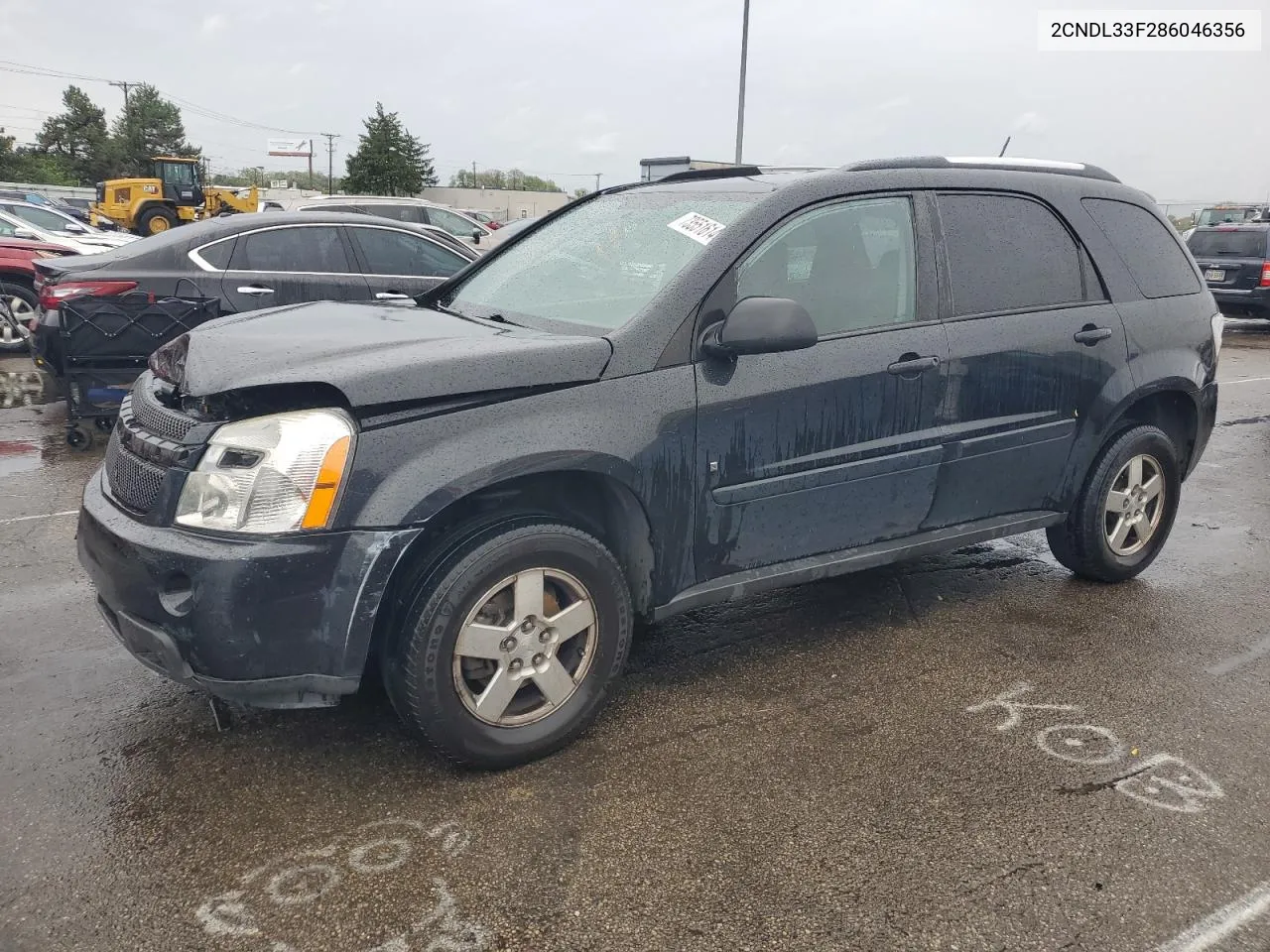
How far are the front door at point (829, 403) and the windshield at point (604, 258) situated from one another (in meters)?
0.25

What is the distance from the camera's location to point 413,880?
8.32ft

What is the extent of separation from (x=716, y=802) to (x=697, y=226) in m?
1.93

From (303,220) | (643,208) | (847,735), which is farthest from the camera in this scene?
(303,220)

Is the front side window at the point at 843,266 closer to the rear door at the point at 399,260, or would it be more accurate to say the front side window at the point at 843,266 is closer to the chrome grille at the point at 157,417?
the chrome grille at the point at 157,417

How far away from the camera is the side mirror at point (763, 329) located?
3.14 meters

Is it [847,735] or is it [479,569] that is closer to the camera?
[479,569]

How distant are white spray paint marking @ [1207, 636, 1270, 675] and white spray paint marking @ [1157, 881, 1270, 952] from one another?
1.51 metres

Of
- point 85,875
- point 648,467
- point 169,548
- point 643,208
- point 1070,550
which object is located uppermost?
point 643,208

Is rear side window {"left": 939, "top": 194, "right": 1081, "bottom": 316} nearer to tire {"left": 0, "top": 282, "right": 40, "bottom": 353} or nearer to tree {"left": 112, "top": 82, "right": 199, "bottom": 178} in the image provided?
tire {"left": 0, "top": 282, "right": 40, "bottom": 353}

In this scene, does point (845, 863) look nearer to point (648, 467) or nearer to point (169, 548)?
point (648, 467)

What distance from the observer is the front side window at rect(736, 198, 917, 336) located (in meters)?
3.47

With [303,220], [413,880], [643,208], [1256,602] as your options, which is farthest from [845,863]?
[303,220]

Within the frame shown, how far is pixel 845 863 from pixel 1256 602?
122 inches

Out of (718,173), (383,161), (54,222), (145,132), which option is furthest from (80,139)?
(718,173)
